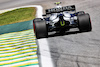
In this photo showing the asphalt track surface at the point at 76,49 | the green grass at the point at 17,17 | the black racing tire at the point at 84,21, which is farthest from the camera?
the green grass at the point at 17,17

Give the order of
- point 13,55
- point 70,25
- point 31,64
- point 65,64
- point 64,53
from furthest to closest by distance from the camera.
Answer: point 70,25
point 13,55
point 64,53
point 31,64
point 65,64

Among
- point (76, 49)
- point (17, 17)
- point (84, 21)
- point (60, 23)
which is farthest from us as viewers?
point (17, 17)

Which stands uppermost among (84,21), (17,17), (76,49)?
(17,17)

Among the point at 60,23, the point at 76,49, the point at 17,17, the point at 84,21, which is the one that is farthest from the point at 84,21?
the point at 17,17

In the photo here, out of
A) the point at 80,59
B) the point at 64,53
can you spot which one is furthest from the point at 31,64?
the point at 80,59

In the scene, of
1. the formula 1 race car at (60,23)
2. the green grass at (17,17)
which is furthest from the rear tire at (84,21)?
the green grass at (17,17)

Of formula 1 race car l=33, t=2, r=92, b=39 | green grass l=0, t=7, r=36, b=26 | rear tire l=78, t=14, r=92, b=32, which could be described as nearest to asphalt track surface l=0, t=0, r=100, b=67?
formula 1 race car l=33, t=2, r=92, b=39

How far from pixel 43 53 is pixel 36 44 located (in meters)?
1.22

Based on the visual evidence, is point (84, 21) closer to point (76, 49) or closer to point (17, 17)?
point (76, 49)

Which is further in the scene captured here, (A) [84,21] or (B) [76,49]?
(A) [84,21]

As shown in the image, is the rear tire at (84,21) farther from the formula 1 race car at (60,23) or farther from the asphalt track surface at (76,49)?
the asphalt track surface at (76,49)

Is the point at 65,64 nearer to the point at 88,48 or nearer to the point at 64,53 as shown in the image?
the point at 64,53

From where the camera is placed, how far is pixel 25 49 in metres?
7.90

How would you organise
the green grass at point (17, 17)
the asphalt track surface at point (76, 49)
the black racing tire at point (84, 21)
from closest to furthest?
the asphalt track surface at point (76, 49), the black racing tire at point (84, 21), the green grass at point (17, 17)
